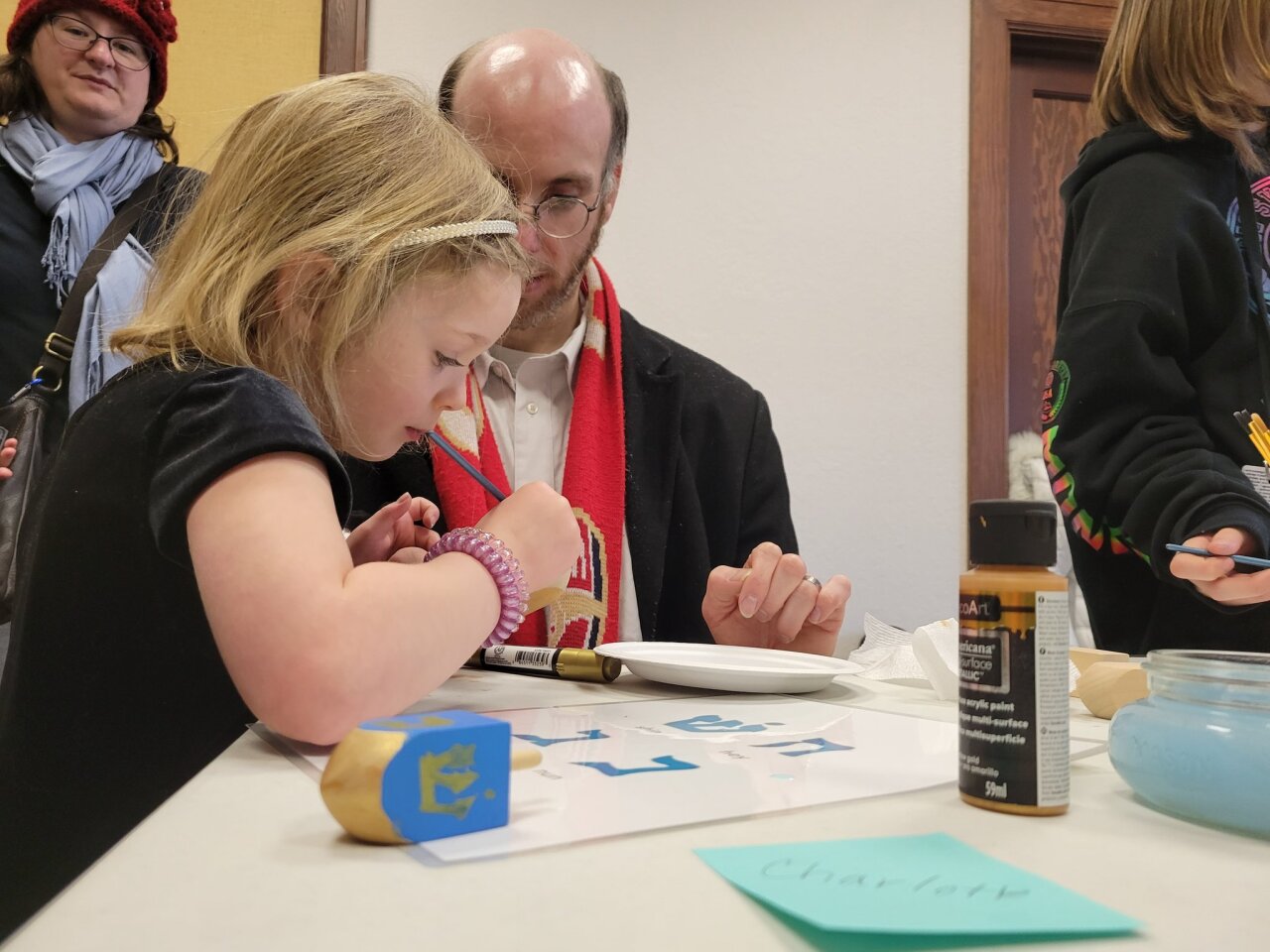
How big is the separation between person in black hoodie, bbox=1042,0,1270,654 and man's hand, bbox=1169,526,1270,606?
0.10 meters

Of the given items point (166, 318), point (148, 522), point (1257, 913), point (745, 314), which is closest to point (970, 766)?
point (1257, 913)

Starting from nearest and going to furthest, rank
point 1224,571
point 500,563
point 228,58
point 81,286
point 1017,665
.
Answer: point 1017,665
point 500,563
point 1224,571
point 81,286
point 228,58

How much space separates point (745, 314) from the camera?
7.00ft

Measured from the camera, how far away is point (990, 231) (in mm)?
2209

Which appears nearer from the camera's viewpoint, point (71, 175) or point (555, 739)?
point (555, 739)

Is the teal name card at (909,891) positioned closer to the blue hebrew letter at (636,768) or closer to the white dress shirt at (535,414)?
the blue hebrew letter at (636,768)

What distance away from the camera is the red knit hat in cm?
149

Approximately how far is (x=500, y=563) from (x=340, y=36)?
1.63 meters

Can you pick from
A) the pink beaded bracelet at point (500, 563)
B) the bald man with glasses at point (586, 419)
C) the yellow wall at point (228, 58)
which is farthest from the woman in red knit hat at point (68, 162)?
the pink beaded bracelet at point (500, 563)

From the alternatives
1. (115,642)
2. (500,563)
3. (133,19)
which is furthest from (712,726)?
(133,19)

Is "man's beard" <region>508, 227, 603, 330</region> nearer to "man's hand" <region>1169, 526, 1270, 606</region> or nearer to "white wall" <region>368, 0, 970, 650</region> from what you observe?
"white wall" <region>368, 0, 970, 650</region>

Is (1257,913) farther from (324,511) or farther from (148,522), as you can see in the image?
(148,522)

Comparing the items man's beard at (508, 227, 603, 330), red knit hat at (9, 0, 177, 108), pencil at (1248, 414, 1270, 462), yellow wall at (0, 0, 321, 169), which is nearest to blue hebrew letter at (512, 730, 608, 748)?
pencil at (1248, 414, 1270, 462)

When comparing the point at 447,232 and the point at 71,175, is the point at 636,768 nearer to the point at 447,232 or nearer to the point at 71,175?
the point at 447,232
